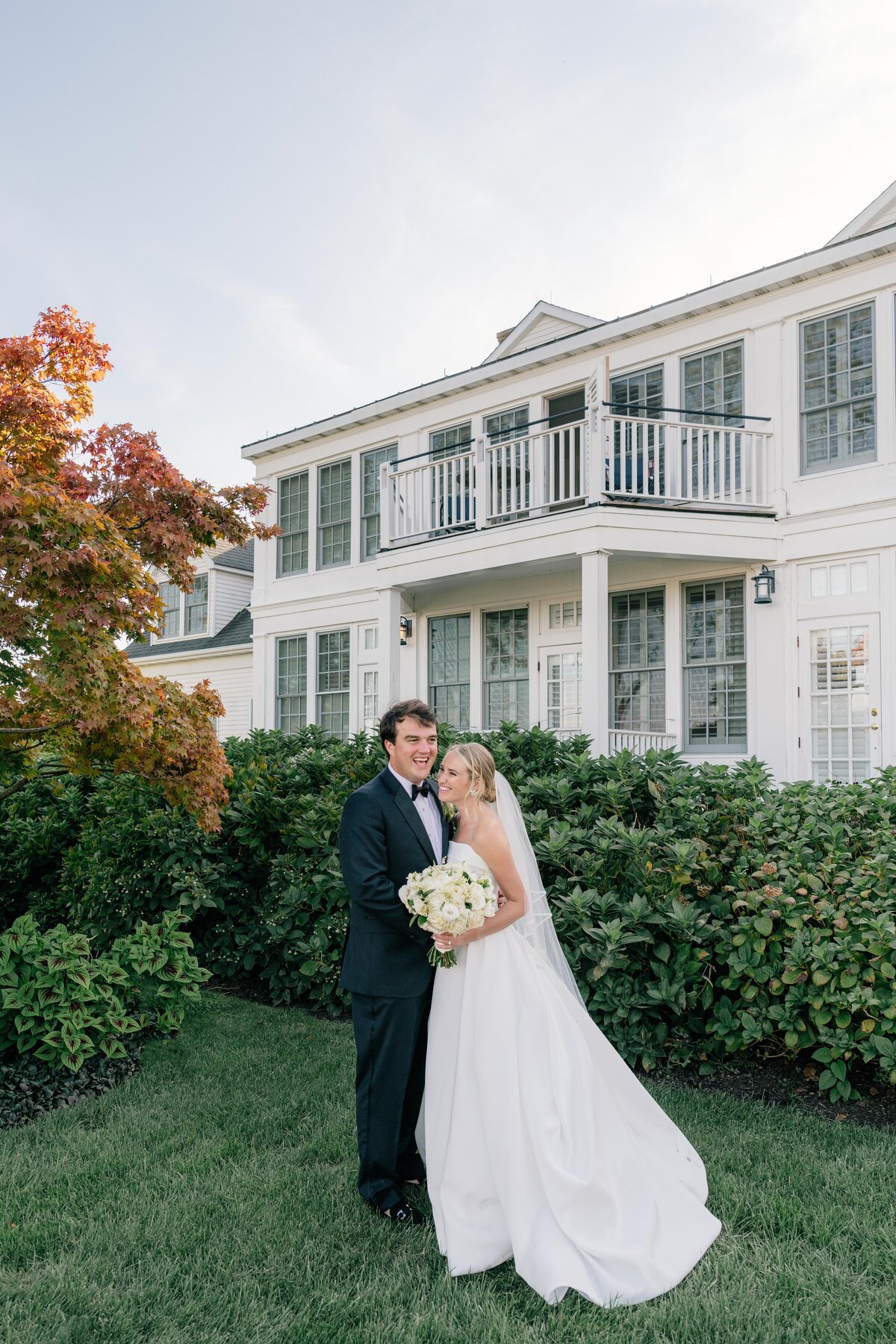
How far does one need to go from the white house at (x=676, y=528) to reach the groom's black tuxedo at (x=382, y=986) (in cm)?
682

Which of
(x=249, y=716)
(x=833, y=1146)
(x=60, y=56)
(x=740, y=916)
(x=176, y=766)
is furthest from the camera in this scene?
(x=249, y=716)

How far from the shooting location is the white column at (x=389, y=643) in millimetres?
12891

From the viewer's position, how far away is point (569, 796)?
578 centimetres

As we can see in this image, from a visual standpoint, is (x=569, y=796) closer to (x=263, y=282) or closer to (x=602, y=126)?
(x=602, y=126)

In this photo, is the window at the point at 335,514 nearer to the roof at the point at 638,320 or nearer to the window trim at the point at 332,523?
the window trim at the point at 332,523

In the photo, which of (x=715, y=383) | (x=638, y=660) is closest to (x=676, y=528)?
(x=638, y=660)

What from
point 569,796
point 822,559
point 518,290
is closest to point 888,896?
point 569,796

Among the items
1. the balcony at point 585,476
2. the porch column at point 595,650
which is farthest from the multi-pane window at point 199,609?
the porch column at point 595,650

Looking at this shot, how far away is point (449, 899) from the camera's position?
316cm

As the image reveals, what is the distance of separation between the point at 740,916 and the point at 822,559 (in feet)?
22.6

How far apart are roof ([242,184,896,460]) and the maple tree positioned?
24.4ft

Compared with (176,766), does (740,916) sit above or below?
below

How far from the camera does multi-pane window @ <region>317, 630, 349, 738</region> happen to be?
1510 cm

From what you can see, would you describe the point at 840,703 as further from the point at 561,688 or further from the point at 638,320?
the point at 638,320
